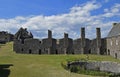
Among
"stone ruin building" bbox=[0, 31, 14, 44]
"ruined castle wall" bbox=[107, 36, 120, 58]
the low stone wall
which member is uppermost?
"stone ruin building" bbox=[0, 31, 14, 44]

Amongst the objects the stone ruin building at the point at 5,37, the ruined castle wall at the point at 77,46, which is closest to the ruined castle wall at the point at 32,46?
the ruined castle wall at the point at 77,46

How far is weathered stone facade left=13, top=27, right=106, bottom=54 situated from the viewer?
7969cm

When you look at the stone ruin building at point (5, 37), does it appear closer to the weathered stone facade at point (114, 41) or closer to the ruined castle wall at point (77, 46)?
the ruined castle wall at point (77, 46)

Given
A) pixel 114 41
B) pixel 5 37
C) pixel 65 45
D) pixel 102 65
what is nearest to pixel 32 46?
pixel 65 45

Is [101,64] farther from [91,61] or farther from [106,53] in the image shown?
[106,53]

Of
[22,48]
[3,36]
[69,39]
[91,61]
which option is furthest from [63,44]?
[3,36]

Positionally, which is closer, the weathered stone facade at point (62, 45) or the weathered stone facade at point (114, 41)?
the weathered stone facade at point (114, 41)

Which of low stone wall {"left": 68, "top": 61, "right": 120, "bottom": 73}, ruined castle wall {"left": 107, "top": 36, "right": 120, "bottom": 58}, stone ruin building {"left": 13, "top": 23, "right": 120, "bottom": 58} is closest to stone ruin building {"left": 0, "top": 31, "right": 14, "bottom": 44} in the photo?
stone ruin building {"left": 13, "top": 23, "right": 120, "bottom": 58}

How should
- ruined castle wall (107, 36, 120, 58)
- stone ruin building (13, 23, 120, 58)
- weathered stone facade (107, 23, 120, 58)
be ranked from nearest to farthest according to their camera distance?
1. ruined castle wall (107, 36, 120, 58)
2. weathered stone facade (107, 23, 120, 58)
3. stone ruin building (13, 23, 120, 58)

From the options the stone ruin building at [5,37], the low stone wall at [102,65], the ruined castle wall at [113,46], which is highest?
the stone ruin building at [5,37]

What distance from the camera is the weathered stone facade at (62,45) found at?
79.7 m

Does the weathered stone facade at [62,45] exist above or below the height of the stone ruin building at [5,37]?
below

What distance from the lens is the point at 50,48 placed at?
3152 inches

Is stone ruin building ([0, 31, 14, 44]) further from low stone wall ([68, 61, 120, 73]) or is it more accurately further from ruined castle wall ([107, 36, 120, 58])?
low stone wall ([68, 61, 120, 73])
